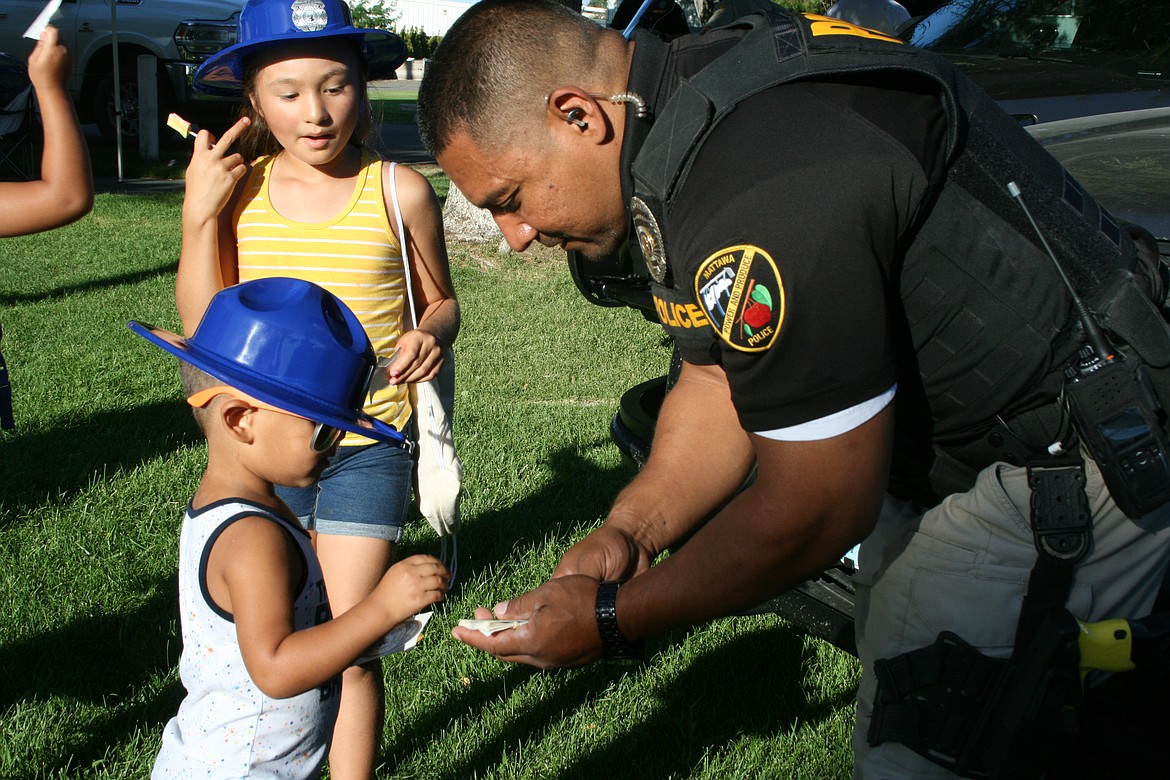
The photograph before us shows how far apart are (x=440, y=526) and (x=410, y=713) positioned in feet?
2.13

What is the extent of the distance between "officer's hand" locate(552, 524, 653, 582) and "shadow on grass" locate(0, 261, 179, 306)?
646cm

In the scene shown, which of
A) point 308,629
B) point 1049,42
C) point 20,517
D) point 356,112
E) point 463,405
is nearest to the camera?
point 308,629

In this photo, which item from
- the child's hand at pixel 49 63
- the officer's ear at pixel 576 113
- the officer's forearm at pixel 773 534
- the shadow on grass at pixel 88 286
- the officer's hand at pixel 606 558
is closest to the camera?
the officer's forearm at pixel 773 534

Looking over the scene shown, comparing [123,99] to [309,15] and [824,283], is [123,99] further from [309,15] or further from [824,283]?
[824,283]

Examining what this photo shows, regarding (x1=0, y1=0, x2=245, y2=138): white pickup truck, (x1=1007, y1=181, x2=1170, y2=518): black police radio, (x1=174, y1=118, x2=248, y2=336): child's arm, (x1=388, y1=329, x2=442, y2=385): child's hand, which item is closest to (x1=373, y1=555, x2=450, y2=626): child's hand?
(x1=388, y1=329, x2=442, y2=385): child's hand

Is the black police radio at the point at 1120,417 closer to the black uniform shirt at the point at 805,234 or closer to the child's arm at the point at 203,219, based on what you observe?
the black uniform shirt at the point at 805,234

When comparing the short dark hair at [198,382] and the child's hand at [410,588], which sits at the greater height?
the short dark hair at [198,382]

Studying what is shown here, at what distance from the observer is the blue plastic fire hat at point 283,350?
75.7 inches

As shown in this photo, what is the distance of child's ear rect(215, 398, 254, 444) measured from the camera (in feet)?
6.56

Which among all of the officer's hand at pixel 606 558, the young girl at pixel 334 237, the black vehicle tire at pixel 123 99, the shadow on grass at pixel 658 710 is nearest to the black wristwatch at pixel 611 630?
the officer's hand at pixel 606 558

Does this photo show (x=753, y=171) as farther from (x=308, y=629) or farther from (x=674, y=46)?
(x=308, y=629)

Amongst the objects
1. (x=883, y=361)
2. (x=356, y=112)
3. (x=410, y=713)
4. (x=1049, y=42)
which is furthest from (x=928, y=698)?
(x=1049, y=42)

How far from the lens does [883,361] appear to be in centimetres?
171

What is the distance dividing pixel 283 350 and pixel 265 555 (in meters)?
0.37
